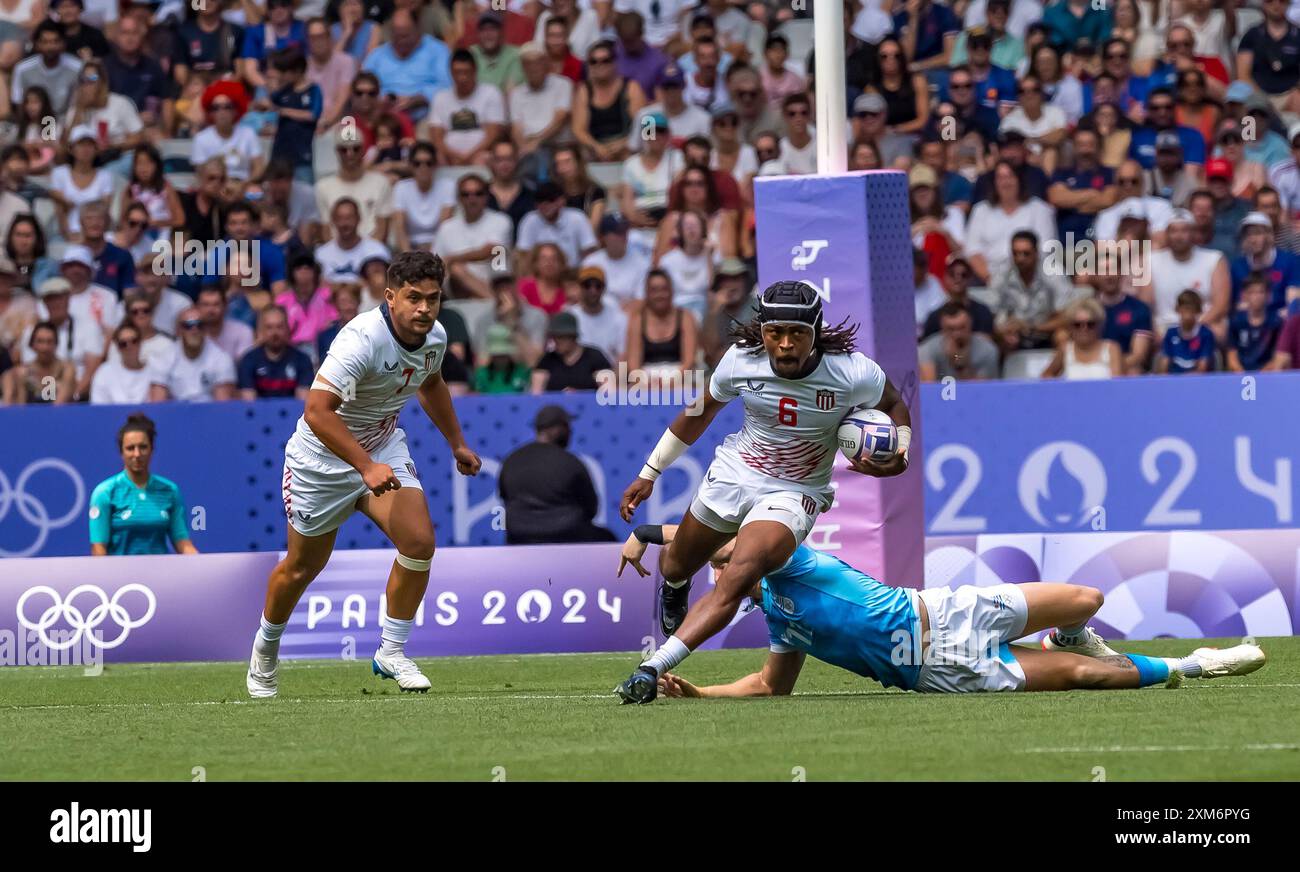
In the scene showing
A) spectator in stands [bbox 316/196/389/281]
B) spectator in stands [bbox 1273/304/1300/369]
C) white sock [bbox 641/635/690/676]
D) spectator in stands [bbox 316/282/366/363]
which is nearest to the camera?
white sock [bbox 641/635/690/676]

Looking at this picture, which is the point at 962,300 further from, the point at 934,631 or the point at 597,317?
the point at 934,631

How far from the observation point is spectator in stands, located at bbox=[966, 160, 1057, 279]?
703 inches

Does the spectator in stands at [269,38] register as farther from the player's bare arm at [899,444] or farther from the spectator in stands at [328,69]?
the player's bare arm at [899,444]

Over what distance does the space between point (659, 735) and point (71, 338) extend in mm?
11580

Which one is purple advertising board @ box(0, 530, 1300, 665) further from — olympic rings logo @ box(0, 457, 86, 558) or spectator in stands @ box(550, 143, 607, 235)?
spectator in stands @ box(550, 143, 607, 235)

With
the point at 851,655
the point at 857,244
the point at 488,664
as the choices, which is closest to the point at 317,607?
the point at 488,664

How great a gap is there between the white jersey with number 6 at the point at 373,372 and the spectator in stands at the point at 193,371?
696 centimetres

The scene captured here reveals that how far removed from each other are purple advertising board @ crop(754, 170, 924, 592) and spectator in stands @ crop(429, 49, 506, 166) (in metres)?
6.62

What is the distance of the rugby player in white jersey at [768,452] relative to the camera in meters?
9.72

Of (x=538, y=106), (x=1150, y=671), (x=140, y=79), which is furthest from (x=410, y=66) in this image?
(x=1150, y=671)

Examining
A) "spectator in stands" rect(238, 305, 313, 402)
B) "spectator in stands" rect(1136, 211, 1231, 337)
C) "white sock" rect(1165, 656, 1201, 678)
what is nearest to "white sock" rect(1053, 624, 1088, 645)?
"white sock" rect(1165, 656, 1201, 678)

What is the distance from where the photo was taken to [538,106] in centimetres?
1970

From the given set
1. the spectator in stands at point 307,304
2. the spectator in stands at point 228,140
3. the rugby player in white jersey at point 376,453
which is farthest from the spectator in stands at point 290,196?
→ the rugby player in white jersey at point 376,453
